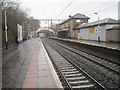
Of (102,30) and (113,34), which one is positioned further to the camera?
(102,30)

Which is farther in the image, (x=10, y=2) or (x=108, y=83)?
(x=10, y=2)

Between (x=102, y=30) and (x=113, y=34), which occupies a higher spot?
(x=102, y=30)

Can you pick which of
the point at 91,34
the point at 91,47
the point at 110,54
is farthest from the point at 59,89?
the point at 91,34

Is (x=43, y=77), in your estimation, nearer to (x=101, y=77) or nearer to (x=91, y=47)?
(x=101, y=77)

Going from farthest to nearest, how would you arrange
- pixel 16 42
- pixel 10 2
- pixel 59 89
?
pixel 16 42 → pixel 10 2 → pixel 59 89

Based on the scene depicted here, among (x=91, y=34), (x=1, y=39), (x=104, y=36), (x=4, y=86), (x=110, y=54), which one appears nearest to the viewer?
(x=4, y=86)

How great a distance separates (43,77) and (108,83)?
3.05m

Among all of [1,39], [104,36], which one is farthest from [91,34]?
[1,39]

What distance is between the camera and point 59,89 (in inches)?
228

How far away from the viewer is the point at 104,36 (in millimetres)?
31469

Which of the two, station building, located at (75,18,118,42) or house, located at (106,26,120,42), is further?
station building, located at (75,18,118,42)

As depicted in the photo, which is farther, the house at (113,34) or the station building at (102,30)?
the station building at (102,30)

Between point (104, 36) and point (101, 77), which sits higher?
point (104, 36)

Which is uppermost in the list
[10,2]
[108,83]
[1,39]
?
[10,2]
